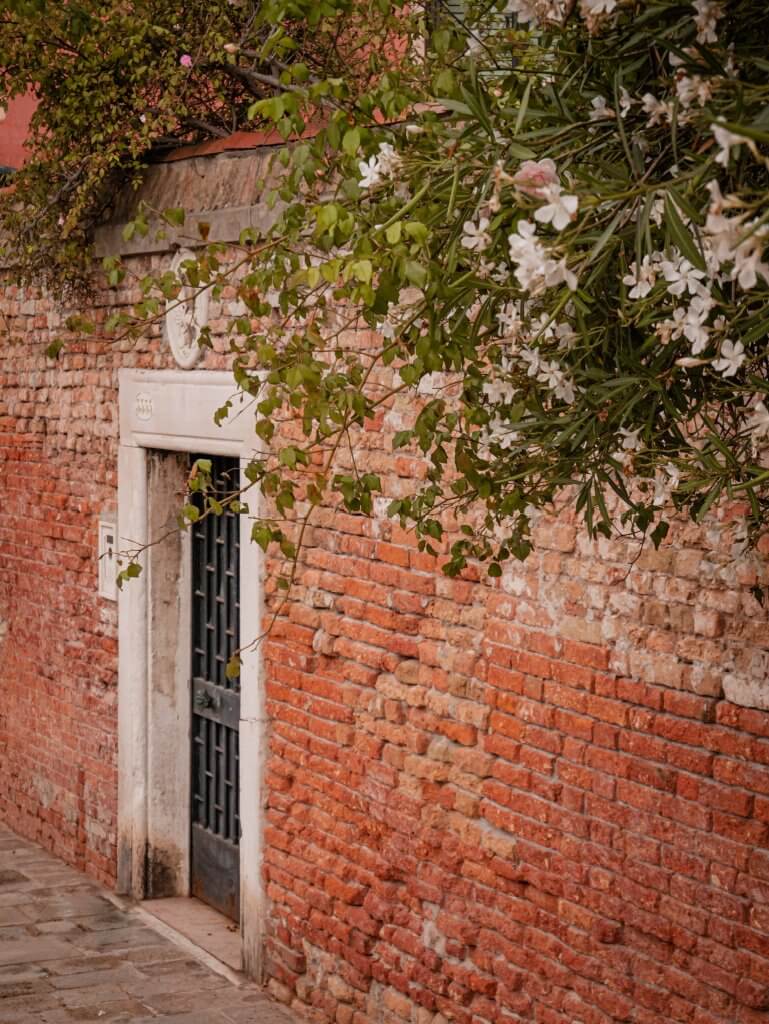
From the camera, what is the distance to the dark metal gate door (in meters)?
7.20

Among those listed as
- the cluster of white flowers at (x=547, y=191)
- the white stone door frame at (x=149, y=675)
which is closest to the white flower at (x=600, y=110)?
the cluster of white flowers at (x=547, y=191)

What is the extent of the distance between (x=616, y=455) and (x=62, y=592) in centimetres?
586

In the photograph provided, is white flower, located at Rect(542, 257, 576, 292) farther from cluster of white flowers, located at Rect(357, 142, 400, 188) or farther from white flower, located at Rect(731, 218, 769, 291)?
cluster of white flowers, located at Rect(357, 142, 400, 188)

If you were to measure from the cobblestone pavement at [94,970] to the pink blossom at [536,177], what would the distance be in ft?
15.0

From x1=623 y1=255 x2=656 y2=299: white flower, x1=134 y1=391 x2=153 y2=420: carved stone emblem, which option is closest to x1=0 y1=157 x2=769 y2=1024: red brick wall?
x1=134 y1=391 x2=153 y2=420: carved stone emblem

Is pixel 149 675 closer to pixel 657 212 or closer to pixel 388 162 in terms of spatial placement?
pixel 388 162

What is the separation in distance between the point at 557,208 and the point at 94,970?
17.6ft

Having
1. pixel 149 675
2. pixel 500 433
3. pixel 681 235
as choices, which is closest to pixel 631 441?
pixel 500 433

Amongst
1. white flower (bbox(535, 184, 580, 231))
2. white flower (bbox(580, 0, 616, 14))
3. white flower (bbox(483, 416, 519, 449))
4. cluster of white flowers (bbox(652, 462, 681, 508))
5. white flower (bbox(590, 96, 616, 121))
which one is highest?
white flower (bbox(580, 0, 616, 14))

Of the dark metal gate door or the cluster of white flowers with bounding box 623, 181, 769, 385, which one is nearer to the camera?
the cluster of white flowers with bounding box 623, 181, 769, 385

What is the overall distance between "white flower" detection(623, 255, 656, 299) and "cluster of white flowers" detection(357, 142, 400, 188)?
21.3 inches

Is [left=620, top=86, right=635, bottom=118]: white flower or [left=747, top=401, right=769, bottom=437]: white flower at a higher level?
[left=620, top=86, right=635, bottom=118]: white flower

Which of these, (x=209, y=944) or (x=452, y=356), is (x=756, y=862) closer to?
(x=452, y=356)

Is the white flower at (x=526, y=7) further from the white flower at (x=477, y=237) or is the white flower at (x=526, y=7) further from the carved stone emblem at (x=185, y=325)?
the carved stone emblem at (x=185, y=325)
